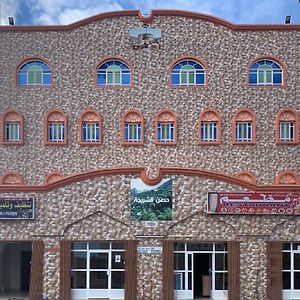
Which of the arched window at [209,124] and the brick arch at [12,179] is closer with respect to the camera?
the arched window at [209,124]

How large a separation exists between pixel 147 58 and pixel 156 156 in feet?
16.4

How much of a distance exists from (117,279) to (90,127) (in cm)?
911

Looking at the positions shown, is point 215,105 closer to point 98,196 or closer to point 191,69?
point 191,69

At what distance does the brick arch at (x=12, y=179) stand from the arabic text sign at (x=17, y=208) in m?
6.55

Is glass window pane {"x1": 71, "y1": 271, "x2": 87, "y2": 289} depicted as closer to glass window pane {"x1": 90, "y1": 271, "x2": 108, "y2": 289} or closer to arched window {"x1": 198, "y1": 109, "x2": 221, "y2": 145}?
glass window pane {"x1": 90, "y1": 271, "x2": 108, "y2": 289}

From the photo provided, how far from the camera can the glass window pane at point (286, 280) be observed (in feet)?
62.4

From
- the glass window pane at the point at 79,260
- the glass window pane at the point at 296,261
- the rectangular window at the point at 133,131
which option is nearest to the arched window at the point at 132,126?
the rectangular window at the point at 133,131

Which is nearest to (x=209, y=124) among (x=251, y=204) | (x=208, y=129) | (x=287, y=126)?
(x=208, y=129)

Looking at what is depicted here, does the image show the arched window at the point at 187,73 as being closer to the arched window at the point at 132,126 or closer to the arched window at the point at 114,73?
the arched window at the point at 114,73

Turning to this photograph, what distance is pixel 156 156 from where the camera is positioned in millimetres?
25422

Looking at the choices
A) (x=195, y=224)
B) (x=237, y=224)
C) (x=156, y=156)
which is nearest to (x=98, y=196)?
(x=195, y=224)

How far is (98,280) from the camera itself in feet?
63.1

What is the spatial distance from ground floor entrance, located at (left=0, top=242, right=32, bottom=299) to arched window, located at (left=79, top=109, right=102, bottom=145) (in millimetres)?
6943

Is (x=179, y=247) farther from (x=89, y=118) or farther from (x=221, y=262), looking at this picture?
(x=89, y=118)
